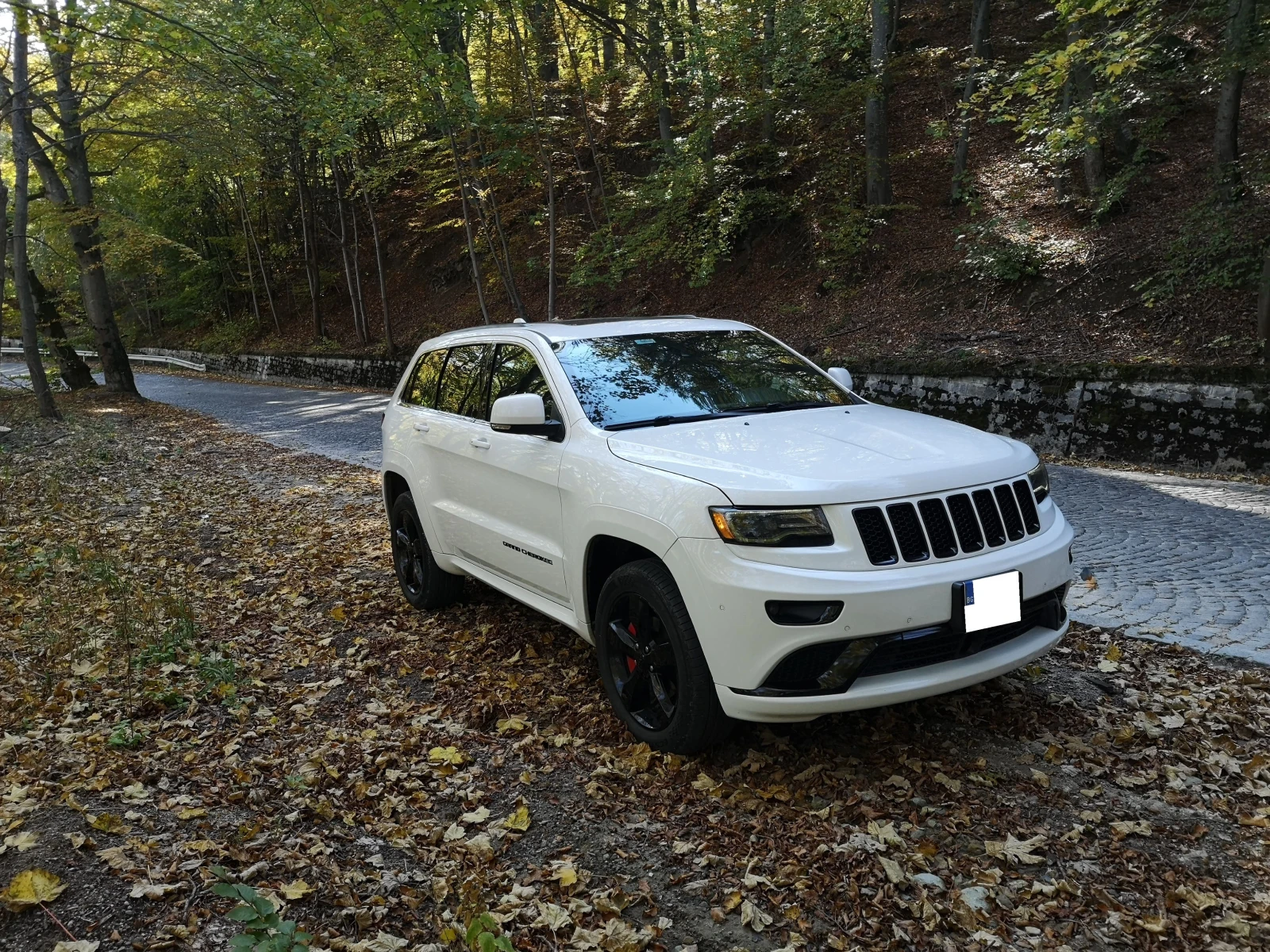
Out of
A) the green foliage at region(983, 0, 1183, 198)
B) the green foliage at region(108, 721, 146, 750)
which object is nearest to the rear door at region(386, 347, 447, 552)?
the green foliage at region(108, 721, 146, 750)

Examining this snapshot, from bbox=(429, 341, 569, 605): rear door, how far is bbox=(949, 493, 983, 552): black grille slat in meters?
1.74

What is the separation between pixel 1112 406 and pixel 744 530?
30.3 feet

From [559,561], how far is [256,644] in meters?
2.55

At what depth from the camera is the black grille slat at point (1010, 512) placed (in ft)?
11.7

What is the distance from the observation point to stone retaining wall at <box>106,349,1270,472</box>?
977 centimetres

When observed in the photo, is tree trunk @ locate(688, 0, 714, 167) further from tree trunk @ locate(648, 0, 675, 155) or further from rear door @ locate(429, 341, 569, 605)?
rear door @ locate(429, 341, 569, 605)

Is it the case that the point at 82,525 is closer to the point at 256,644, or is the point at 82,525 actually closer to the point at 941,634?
the point at 256,644

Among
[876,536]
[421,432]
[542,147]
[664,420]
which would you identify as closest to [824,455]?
[876,536]

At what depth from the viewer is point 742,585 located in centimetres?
322

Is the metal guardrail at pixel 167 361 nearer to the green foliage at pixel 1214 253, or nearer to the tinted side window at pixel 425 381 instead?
the tinted side window at pixel 425 381

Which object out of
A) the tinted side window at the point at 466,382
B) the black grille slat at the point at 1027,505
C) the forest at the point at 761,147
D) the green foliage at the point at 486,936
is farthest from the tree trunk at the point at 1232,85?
the green foliage at the point at 486,936

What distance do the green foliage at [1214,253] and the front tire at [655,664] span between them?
10862 mm

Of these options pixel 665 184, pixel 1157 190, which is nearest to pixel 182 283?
pixel 665 184

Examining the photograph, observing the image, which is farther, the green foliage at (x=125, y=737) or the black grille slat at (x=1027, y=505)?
the green foliage at (x=125, y=737)
